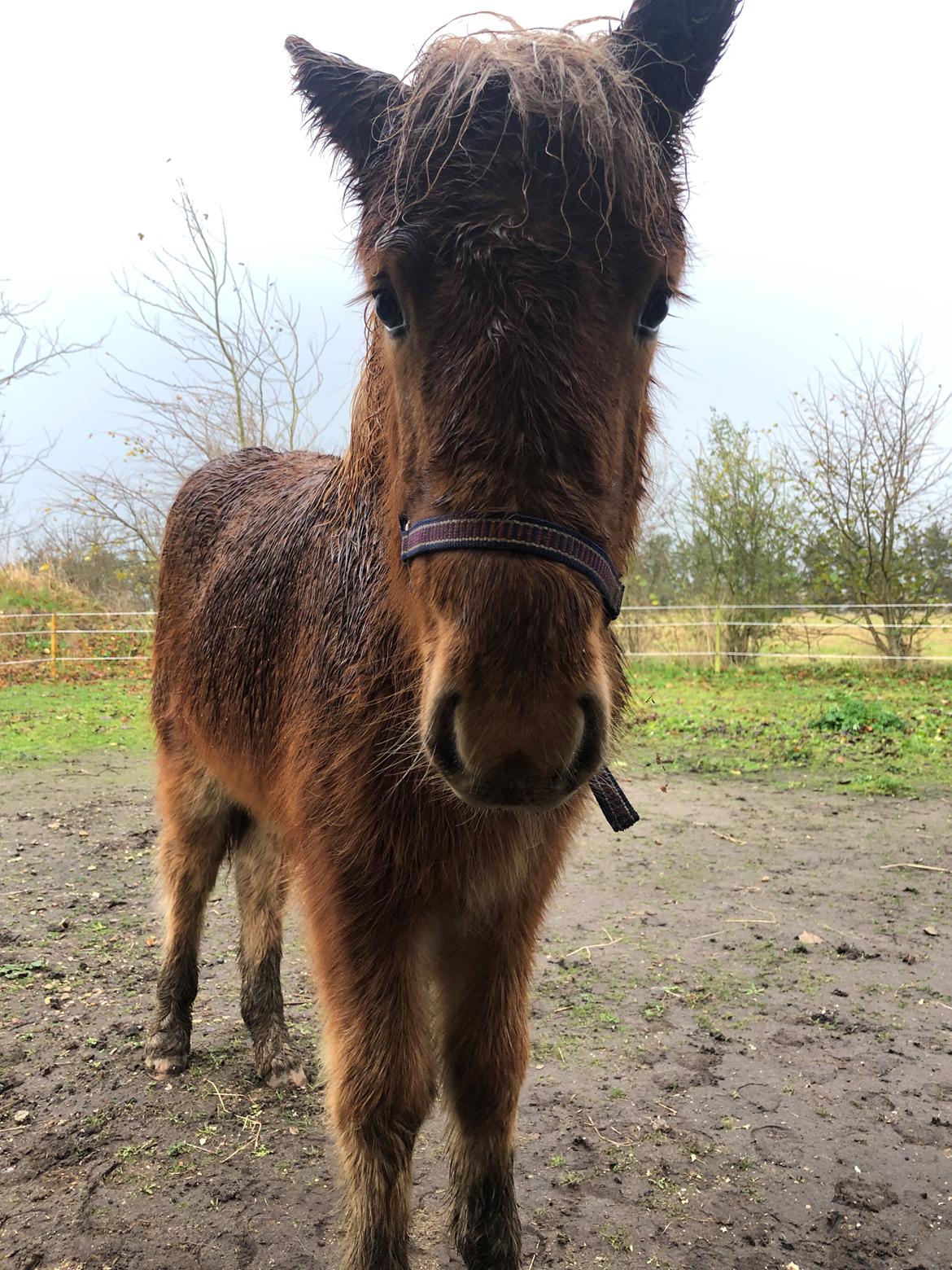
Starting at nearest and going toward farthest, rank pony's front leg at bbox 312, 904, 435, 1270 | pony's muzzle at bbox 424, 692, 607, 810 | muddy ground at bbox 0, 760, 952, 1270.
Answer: pony's muzzle at bbox 424, 692, 607, 810 → pony's front leg at bbox 312, 904, 435, 1270 → muddy ground at bbox 0, 760, 952, 1270

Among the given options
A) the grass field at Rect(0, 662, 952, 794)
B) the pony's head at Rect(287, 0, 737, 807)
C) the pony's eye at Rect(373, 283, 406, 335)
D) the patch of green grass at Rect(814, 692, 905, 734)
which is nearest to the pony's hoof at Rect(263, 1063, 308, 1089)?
the pony's head at Rect(287, 0, 737, 807)

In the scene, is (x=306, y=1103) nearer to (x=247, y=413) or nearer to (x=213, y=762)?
(x=213, y=762)

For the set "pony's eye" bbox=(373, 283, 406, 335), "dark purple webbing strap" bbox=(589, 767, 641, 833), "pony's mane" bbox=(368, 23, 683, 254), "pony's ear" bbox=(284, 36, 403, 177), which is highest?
"pony's ear" bbox=(284, 36, 403, 177)

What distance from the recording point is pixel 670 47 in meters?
1.66

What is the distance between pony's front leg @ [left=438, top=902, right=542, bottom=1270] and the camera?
7.07 feet

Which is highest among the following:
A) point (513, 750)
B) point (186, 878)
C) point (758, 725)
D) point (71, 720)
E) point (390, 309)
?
point (390, 309)

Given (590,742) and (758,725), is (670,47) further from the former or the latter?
(758,725)

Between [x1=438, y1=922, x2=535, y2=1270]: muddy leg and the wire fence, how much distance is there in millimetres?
12741

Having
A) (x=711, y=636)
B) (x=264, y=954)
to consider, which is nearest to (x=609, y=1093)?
(x=264, y=954)

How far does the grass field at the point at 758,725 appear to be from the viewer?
8.20 m

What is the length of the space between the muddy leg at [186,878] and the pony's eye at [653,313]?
8.43ft

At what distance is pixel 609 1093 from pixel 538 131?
3176mm

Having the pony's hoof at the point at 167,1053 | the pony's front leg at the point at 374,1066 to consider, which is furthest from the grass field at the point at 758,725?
the pony's front leg at the point at 374,1066

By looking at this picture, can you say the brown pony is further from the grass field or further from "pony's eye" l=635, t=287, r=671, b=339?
the grass field
